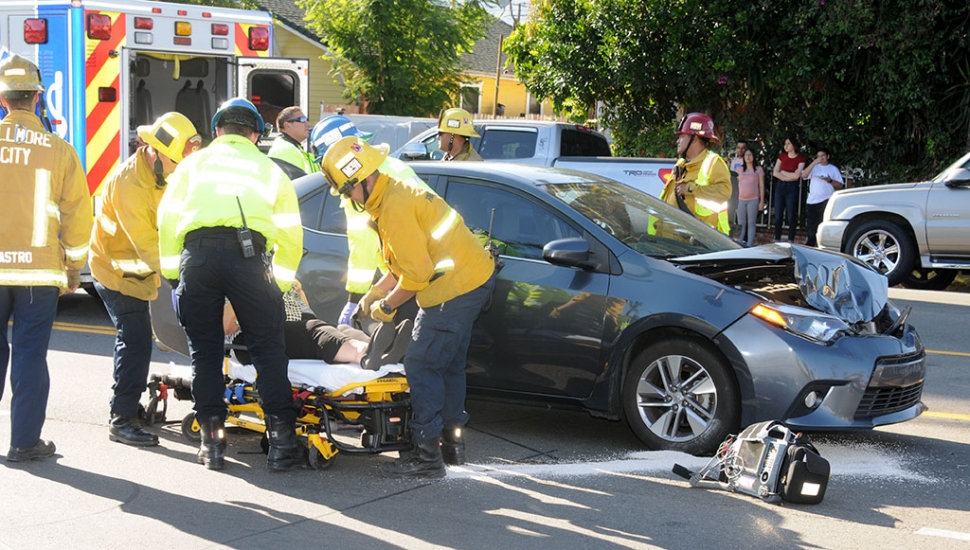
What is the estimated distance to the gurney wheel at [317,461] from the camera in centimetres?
590

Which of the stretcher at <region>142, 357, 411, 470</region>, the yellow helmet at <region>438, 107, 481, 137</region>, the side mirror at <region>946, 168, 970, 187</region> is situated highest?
the yellow helmet at <region>438, 107, 481, 137</region>

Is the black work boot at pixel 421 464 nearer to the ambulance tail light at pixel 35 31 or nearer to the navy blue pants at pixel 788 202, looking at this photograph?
the ambulance tail light at pixel 35 31

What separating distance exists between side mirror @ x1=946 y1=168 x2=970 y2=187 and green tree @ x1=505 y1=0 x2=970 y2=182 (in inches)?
168

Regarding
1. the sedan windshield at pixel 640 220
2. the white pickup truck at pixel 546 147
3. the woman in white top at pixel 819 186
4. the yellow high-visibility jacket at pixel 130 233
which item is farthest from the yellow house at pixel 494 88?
the yellow high-visibility jacket at pixel 130 233

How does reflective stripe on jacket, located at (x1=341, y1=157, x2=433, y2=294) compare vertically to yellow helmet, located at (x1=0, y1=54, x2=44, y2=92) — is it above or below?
below

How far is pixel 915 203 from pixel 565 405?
30.7 feet

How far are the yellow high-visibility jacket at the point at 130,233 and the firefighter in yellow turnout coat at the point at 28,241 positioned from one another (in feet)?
1.28

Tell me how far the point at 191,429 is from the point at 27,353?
1037mm

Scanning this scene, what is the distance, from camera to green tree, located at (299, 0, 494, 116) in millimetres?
25219

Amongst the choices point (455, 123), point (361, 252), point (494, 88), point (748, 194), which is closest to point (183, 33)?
point (455, 123)

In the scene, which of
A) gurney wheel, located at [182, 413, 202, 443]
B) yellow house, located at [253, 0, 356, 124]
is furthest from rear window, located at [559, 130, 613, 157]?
yellow house, located at [253, 0, 356, 124]

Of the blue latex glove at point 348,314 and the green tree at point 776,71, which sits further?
the green tree at point 776,71

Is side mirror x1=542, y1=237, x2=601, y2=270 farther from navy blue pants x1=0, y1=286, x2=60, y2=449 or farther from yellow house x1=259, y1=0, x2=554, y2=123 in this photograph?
yellow house x1=259, y1=0, x2=554, y2=123

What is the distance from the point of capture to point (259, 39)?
12039mm
